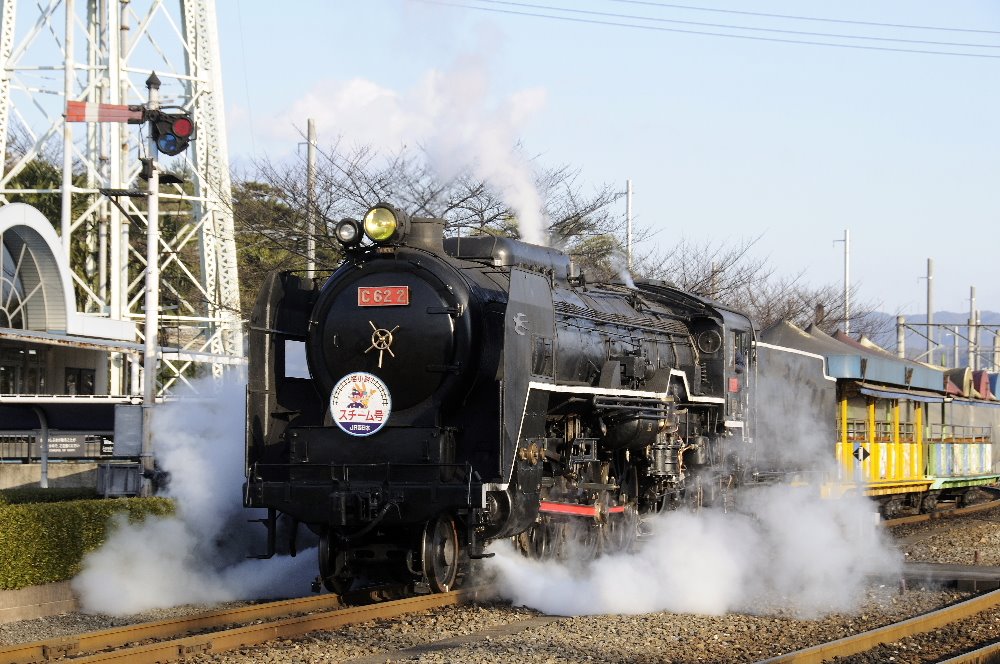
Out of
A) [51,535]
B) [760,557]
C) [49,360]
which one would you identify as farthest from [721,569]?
[49,360]

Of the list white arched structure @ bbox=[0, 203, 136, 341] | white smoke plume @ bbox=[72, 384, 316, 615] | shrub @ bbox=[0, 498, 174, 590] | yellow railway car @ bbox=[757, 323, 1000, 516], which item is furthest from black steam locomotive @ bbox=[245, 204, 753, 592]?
white arched structure @ bbox=[0, 203, 136, 341]

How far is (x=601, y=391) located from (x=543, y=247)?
1.65 metres

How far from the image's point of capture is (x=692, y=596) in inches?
433

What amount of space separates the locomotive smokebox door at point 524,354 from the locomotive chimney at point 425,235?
98 cm

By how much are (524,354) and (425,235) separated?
1.66m

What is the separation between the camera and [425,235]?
11203 millimetres

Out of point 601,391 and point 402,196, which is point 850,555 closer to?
point 601,391

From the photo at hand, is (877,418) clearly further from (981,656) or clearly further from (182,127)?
(981,656)

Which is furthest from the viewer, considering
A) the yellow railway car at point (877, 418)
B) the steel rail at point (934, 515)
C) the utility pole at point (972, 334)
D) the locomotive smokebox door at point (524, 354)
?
the utility pole at point (972, 334)

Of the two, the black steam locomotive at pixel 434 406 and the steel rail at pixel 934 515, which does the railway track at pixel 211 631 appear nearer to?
the black steam locomotive at pixel 434 406

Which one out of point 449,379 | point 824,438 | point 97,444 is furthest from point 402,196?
point 449,379

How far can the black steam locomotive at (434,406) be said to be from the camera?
10383 millimetres

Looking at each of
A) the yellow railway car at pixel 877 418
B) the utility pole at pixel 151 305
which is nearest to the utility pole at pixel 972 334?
the yellow railway car at pixel 877 418

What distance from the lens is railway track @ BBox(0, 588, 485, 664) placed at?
27.0ft
